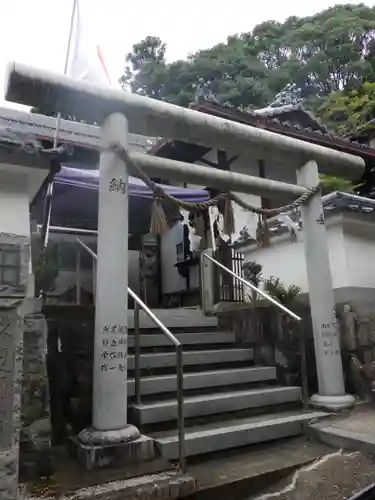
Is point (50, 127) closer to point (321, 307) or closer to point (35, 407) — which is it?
point (321, 307)

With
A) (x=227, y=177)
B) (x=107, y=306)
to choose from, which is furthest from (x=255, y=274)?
(x=107, y=306)

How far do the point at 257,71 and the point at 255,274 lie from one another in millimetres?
25355

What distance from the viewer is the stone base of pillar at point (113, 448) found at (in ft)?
13.5

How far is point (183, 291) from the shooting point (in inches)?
448

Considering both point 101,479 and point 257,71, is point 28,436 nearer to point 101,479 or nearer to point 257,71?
point 101,479

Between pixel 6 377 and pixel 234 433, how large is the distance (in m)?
2.69

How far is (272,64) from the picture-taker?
32.4 m

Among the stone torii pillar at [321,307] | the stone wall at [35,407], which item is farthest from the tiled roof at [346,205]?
the stone wall at [35,407]

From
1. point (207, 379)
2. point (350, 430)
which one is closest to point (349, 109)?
point (207, 379)

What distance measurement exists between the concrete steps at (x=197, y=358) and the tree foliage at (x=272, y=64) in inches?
856

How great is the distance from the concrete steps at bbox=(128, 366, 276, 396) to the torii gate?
0.82 metres

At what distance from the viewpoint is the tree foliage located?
27.9 m

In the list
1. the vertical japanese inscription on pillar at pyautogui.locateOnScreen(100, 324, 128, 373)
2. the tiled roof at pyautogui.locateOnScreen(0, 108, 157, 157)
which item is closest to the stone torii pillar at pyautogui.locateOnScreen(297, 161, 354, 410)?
the vertical japanese inscription on pillar at pyautogui.locateOnScreen(100, 324, 128, 373)

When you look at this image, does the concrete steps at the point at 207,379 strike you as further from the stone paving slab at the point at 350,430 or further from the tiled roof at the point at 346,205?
the tiled roof at the point at 346,205
